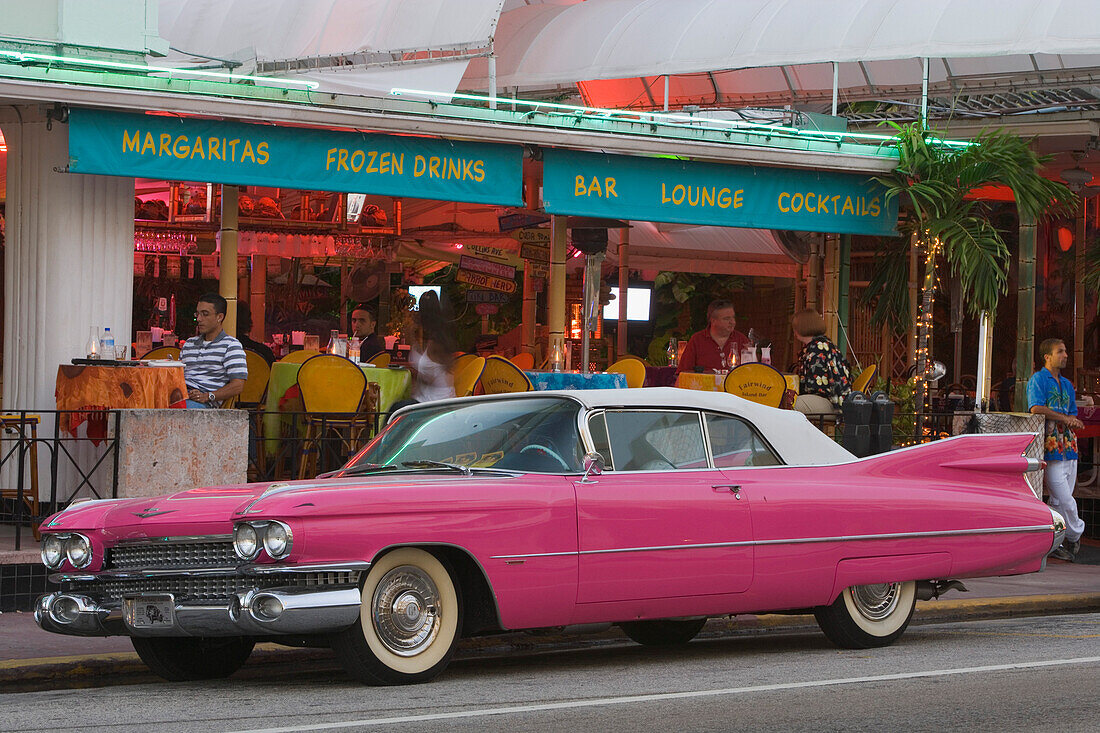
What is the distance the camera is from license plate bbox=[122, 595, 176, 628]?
261 inches

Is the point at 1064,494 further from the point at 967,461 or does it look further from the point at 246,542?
the point at 246,542

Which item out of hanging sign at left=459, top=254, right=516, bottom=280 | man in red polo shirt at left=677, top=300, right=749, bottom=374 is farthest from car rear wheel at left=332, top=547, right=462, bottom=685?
hanging sign at left=459, top=254, right=516, bottom=280

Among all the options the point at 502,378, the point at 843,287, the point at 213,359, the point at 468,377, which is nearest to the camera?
the point at 213,359

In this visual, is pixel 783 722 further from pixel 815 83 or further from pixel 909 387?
pixel 815 83

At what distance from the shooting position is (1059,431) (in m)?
13.5

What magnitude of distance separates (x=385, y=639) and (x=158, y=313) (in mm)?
14306

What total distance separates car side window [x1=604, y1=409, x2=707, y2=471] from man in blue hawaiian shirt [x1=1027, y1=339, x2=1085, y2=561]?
21.4 ft

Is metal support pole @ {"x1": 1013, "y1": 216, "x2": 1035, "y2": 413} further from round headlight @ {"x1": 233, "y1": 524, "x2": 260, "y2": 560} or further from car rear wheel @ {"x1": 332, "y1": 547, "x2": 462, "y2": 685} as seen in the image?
round headlight @ {"x1": 233, "y1": 524, "x2": 260, "y2": 560}

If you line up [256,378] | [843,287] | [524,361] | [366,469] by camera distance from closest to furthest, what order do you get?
[366,469] < [256,378] < [524,361] < [843,287]

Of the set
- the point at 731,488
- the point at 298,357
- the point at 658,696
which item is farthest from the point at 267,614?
the point at 298,357

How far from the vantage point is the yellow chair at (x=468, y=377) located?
489 inches

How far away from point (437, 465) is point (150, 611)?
1.58 meters

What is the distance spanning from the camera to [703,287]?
28.7 meters

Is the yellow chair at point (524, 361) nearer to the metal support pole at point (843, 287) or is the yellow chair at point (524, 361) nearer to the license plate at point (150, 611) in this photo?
the metal support pole at point (843, 287)
